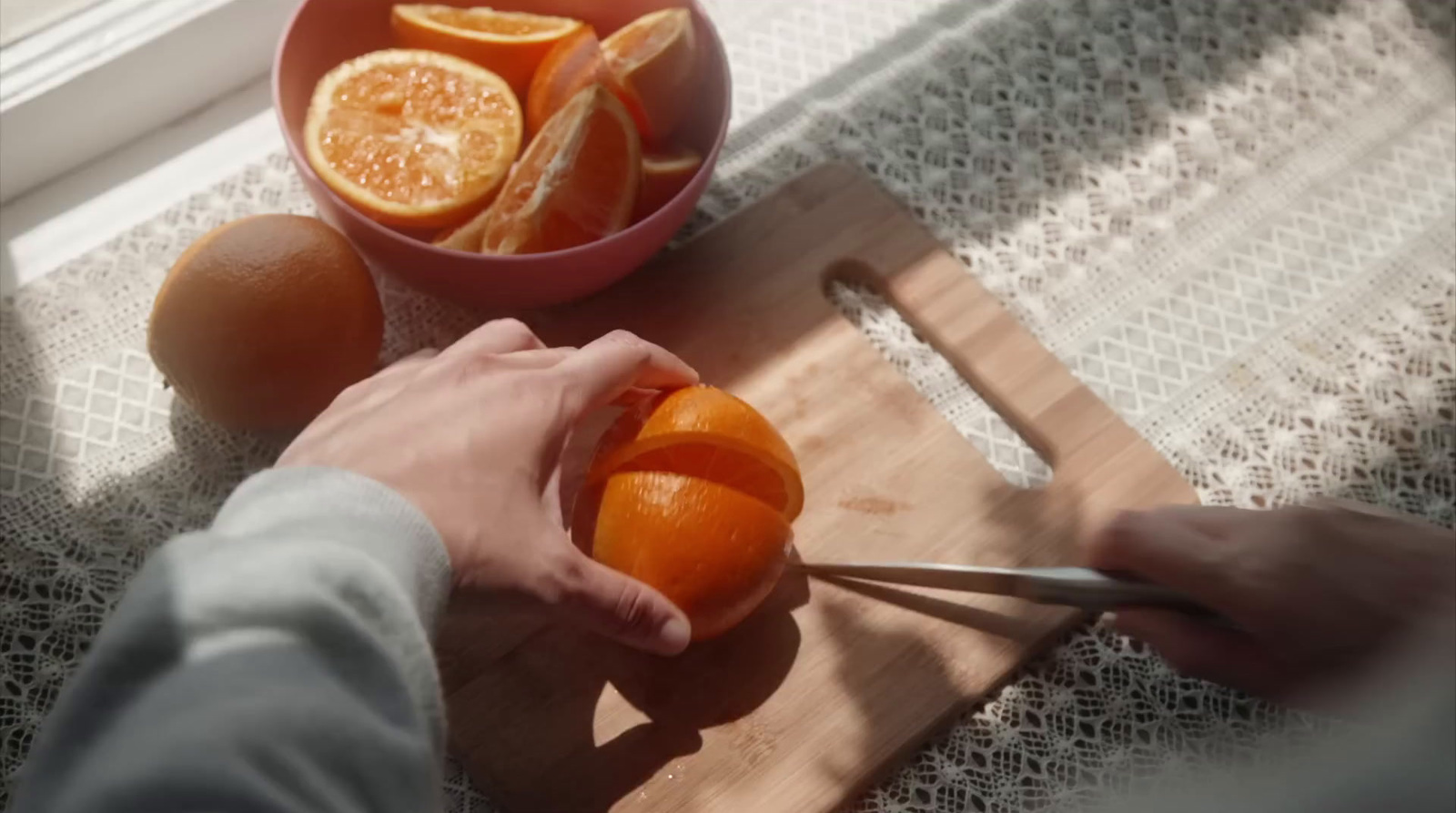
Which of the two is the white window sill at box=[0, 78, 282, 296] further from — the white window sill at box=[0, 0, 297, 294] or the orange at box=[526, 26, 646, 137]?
the orange at box=[526, 26, 646, 137]

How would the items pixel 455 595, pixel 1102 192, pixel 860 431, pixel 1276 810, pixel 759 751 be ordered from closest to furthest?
1. pixel 1276 810
2. pixel 455 595
3. pixel 759 751
4. pixel 860 431
5. pixel 1102 192

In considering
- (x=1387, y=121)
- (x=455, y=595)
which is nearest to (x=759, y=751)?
(x=455, y=595)

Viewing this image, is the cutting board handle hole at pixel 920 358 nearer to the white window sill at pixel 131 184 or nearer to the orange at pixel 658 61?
the orange at pixel 658 61

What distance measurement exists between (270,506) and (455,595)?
10cm

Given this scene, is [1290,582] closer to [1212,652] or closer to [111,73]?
[1212,652]

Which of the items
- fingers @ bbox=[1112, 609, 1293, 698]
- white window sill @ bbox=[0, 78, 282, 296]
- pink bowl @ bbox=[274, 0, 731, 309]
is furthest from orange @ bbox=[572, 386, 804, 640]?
white window sill @ bbox=[0, 78, 282, 296]

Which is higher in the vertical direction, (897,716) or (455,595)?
(455,595)

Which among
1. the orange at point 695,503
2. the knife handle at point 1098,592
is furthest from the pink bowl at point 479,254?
the knife handle at point 1098,592

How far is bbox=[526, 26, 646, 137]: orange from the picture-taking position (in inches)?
33.7

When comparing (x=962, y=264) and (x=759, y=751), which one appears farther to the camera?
(x=962, y=264)

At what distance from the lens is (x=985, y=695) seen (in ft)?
2.59

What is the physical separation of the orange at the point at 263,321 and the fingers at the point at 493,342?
0.30 ft

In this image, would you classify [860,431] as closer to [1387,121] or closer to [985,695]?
[985,695]

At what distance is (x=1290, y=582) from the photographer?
634mm
